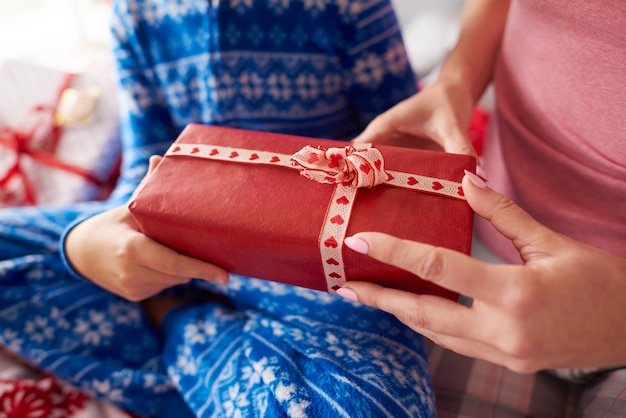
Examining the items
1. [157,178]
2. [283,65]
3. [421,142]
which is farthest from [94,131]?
[421,142]

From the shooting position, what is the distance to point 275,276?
1.80ft

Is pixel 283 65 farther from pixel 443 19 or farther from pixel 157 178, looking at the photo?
pixel 443 19

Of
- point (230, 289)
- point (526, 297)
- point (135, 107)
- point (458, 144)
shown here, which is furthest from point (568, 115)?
point (135, 107)

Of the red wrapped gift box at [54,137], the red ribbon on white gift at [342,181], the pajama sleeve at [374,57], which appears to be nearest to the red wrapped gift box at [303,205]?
the red ribbon on white gift at [342,181]

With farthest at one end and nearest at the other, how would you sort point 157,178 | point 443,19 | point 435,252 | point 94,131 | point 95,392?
point 443,19 → point 94,131 → point 95,392 → point 157,178 → point 435,252

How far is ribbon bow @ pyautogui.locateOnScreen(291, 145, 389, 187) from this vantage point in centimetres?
47

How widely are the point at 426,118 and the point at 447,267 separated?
0.30 m

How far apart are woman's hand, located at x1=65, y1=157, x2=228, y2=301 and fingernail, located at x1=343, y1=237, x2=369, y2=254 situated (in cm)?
20

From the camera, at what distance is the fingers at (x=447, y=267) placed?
40cm

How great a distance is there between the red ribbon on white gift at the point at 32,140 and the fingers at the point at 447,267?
2.87 ft

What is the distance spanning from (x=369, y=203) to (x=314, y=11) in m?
0.39

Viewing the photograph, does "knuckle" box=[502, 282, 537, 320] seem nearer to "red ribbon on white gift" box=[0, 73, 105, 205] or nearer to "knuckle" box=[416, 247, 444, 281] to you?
"knuckle" box=[416, 247, 444, 281]

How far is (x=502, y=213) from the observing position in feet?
1.49

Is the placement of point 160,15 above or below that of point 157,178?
above
